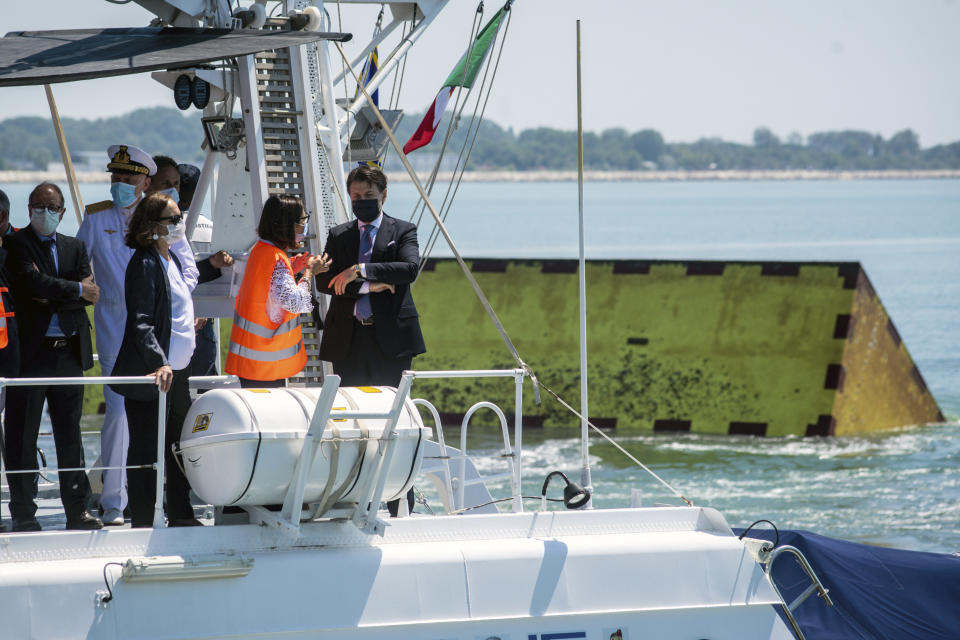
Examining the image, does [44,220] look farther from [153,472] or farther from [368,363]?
[368,363]

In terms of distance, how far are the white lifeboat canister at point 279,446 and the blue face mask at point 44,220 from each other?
146 centimetres

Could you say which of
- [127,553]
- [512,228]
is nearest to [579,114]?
[127,553]

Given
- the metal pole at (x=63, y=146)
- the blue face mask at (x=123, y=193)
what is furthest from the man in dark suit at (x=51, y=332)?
the metal pole at (x=63, y=146)

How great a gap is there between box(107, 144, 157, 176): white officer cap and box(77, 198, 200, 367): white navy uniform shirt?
0.20m

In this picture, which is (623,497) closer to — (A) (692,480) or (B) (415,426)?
(A) (692,480)

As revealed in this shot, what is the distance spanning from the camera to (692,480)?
14484 mm

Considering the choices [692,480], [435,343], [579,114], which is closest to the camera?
[579,114]

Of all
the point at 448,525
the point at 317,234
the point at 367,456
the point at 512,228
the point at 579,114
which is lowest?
the point at 512,228

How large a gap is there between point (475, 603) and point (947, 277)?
5126 cm

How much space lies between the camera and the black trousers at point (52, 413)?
19.7ft

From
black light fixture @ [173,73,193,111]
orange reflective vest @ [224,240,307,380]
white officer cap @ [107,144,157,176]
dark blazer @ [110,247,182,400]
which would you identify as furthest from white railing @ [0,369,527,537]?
black light fixture @ [173,73,193,111]

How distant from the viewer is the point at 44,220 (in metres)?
5.97

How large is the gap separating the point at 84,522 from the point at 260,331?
4.13 feet

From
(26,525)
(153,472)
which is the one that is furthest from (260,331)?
(26,525)
